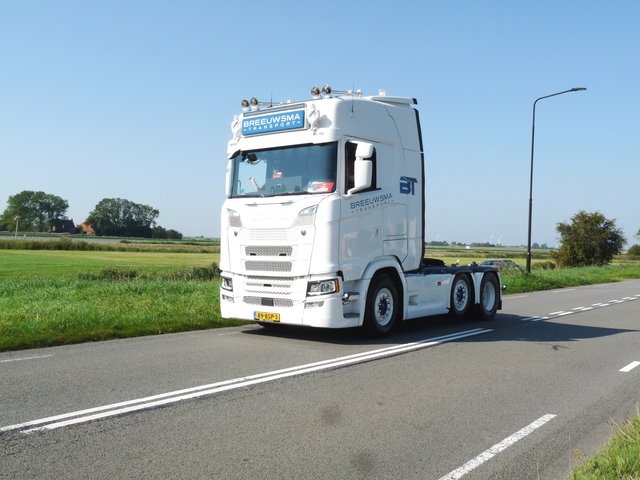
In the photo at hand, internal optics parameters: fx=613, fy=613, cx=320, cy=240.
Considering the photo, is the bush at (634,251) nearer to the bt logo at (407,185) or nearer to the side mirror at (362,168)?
the bt logo at (407,185)

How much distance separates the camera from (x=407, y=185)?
11047 mm

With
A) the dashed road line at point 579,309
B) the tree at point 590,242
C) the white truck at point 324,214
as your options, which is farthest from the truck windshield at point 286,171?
the tree at point 590,242

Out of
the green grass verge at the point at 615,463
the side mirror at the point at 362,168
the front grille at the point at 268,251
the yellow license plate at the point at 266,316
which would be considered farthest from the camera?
the yellow license plate at the point at 266,316

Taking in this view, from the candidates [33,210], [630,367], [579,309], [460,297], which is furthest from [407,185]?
[33,210]

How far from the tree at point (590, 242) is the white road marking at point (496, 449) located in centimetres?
6190

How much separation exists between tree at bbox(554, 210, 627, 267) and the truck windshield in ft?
193

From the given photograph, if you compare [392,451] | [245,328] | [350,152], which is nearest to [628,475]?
[392,451]

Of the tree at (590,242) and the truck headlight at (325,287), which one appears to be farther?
the tree at (590,242)

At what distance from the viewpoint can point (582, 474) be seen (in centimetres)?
391

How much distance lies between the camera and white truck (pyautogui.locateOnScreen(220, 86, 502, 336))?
942cm

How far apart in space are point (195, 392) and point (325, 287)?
11.7 ft

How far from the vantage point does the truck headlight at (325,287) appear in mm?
9367

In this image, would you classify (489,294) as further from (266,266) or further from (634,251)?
(634,251)

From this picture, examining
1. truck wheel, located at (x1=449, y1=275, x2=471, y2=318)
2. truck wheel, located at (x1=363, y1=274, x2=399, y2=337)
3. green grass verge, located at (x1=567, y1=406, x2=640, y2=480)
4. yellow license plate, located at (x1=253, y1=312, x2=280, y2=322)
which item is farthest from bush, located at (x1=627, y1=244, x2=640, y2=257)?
green grass verge, located at (x1=567, y1=406, x2=640, y2=480)
